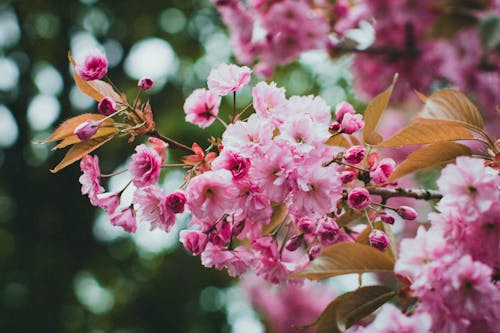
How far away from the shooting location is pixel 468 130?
87 centimetres

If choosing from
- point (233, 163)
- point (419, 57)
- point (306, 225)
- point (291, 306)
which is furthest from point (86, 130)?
point (291, 306)

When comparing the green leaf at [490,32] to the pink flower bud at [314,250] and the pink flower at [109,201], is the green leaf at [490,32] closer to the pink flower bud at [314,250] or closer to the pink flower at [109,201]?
the pink flower bud at [314,250]

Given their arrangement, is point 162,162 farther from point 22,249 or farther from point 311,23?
point 22,249

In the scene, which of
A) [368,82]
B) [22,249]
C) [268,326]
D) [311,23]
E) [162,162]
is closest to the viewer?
[162,162]

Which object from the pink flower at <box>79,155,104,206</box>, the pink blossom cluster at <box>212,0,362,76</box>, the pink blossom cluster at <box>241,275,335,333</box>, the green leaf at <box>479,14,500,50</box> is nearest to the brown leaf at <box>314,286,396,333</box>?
the pink flower at <box>79,155,104,206</box>

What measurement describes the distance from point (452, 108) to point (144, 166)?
1.69 feet

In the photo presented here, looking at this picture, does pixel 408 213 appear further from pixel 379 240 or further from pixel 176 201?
pixel 176 201

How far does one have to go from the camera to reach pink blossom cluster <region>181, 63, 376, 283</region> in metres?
0.84

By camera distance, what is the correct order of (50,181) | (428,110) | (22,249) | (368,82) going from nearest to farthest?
(428,110)
(368,82)
(22,249)
(50,181)

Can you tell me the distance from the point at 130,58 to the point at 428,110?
191 inches

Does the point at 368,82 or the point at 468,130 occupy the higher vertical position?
the point at 468,130

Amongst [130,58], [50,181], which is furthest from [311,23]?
[50,181]

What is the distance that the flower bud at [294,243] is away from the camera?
999 millimetres

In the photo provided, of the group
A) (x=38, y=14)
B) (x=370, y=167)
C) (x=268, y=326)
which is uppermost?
(x=370, y=167)
